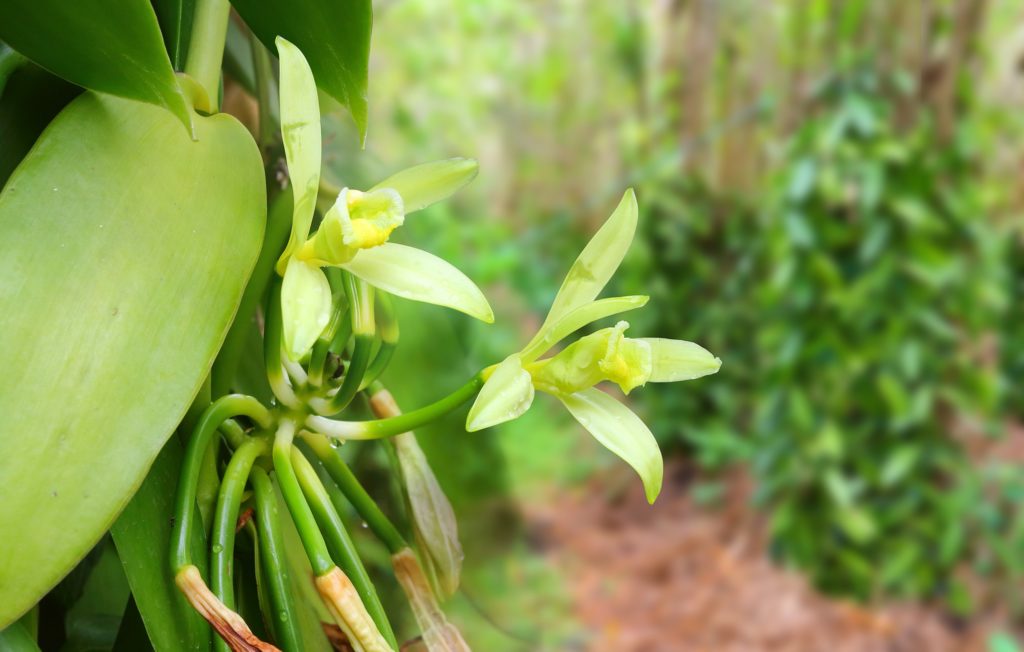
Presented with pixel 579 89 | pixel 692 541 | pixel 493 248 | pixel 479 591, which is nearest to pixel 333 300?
pixel 479 591

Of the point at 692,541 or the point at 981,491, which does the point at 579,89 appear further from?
the point at 981,491

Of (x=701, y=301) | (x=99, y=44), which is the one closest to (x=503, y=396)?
(x=99, y=44)

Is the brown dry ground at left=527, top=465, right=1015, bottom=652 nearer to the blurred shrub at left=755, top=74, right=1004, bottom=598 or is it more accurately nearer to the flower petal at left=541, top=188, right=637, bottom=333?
the blurred shrub at left=755, top=74, right=1004, bottom=598

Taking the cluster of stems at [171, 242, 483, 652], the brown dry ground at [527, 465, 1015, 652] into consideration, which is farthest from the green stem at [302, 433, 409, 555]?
the brown dry ground at [527, 465, 1015, 652]

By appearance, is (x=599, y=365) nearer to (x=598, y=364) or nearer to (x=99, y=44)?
(x=598, y=364)

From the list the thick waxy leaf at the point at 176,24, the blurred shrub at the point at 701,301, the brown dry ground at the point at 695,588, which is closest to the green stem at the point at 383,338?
the thick waxy leaf at the point at 176,24

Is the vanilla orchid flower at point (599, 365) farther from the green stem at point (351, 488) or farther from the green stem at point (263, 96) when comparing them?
the green stem at point (263, 96)
